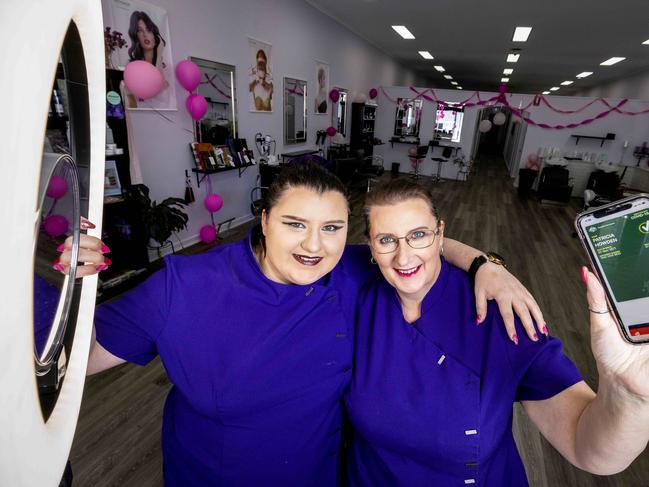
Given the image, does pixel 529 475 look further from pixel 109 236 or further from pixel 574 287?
pixel 109 236

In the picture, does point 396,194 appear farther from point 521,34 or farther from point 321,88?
point 521,34

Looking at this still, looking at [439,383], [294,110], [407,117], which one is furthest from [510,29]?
[439,383]

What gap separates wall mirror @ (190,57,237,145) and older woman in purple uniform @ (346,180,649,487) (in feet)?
13.6

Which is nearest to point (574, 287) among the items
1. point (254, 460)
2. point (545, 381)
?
point (545, 381)

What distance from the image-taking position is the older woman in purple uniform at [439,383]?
2.86 feet

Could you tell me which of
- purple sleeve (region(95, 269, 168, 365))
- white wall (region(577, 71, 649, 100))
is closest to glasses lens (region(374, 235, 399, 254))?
purple sleeve (region(95, 269, 168, 365))

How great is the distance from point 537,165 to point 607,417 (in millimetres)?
11036

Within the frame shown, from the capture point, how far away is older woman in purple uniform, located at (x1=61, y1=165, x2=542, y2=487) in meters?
0.98

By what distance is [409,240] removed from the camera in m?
1.10

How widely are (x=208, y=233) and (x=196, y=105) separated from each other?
1.65m

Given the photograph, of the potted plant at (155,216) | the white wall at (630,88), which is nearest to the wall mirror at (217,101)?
the potted plant at (155,216)

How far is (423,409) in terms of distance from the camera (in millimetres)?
967

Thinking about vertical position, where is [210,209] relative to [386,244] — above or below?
below

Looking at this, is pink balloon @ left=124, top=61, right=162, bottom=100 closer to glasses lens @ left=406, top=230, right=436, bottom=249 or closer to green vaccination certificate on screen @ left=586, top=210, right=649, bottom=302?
glasses lens @ left=406, top=230, right=436, bottom=249
